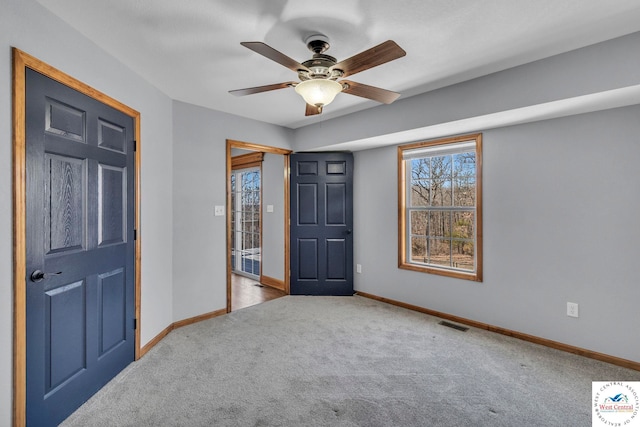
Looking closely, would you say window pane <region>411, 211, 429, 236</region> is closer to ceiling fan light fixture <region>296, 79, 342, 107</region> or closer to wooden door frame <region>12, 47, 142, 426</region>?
ceiling fan light fixture <region>296, 79, 342, 107</region>

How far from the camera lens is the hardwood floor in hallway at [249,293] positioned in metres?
4.20

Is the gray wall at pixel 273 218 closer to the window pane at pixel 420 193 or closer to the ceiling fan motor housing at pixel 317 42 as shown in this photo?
the window pane at pixel 420 193

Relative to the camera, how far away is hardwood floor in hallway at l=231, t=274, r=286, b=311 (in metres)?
4.20

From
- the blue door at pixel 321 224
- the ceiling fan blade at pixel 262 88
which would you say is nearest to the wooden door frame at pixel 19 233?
the ceiling fan blade at pixel 262 88

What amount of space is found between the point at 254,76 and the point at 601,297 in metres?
3.52

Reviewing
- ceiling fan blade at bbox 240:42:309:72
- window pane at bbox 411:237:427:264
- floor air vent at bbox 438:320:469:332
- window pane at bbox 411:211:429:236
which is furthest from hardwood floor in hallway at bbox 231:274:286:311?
ceiling fan blade at bbox 240:42:309:72

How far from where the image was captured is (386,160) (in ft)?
13.5

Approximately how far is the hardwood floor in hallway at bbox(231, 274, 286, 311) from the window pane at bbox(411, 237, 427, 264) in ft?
6.55

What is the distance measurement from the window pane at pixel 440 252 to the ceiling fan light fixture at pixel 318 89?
248cm

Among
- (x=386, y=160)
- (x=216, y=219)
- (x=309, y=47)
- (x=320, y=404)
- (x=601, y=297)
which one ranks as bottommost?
(x=320, y=404)

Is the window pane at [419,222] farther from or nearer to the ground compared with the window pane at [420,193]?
nearer to the ground

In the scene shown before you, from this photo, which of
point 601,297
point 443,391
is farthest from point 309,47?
point 601,297

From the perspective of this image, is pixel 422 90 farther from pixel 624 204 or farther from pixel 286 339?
pixel 286 339

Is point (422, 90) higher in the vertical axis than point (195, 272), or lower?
higher
